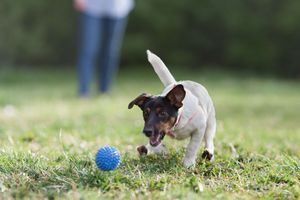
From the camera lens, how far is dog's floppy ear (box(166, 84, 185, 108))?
308 cm

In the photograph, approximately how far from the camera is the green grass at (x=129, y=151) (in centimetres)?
280

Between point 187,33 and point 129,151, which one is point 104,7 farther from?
point 187,33

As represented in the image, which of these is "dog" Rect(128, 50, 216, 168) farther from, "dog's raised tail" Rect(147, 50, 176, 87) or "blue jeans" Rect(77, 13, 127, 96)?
"blue jeans" Rect(77, 13, 127, 96)

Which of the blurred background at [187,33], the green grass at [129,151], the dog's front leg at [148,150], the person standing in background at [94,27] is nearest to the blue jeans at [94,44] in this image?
the person standing in background at [94,27]

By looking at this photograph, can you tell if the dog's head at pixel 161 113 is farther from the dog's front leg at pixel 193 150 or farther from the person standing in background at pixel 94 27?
the person standing in background at pixel 94 27

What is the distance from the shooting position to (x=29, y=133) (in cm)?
473

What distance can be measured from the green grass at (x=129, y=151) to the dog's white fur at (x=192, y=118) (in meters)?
0.09

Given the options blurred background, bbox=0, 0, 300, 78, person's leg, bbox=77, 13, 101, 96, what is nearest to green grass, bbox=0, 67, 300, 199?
person's leg, bbox=77, 13, 101, 96

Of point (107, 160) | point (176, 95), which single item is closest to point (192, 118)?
point (176, 95)

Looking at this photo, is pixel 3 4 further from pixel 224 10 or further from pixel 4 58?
pixel 224 10

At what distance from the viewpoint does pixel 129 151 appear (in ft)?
13.0

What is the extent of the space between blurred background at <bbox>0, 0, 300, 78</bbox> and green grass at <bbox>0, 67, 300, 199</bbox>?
3.99 m

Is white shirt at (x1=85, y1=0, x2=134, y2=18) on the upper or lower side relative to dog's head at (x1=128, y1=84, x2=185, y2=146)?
upper

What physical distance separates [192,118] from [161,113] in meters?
0.30
